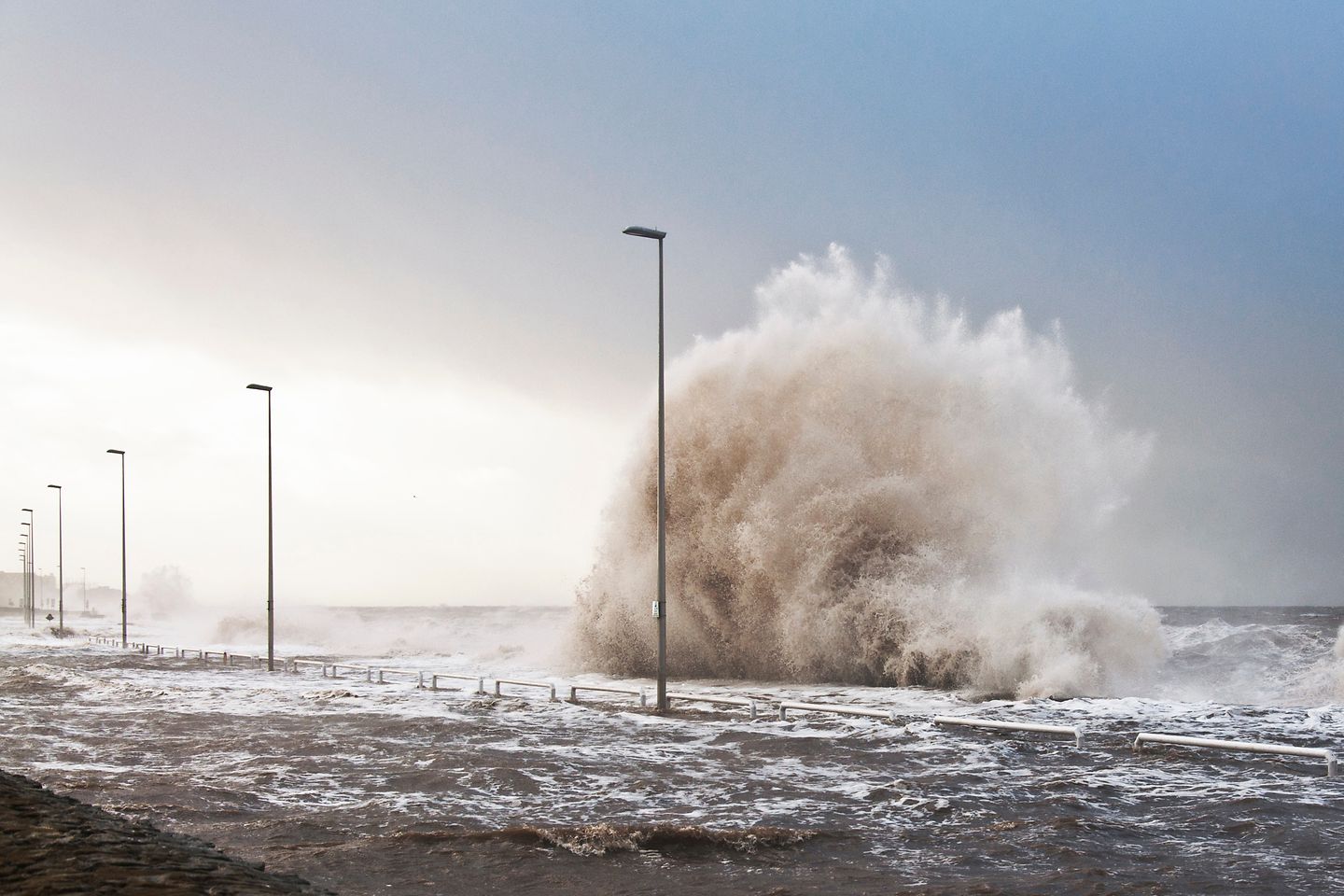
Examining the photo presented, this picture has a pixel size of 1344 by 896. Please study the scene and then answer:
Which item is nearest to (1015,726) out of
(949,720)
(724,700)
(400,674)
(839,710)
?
(949,720)

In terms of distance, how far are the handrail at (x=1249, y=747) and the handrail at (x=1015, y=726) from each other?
2.48ft

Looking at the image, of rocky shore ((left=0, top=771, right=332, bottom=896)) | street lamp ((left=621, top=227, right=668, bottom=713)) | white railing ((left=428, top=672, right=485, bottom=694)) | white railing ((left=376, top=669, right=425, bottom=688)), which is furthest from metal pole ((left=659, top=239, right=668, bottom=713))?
rocky shore ((left=0, top=771, right=332, bottom=896))

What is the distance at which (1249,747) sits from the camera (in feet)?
44.0

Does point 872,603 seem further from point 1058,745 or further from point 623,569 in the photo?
point 1058,745

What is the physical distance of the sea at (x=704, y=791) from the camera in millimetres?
8523

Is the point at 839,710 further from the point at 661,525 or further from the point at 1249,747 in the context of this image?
the point at 1249,747

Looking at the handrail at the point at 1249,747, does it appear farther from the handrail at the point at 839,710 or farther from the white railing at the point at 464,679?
the white railing at the point at 464,679

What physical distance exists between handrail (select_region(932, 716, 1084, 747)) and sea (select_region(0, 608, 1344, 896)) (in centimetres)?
18

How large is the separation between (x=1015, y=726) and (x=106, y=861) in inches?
489

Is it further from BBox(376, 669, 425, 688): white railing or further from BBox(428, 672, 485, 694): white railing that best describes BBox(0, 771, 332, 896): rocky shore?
BBox(376, 669, 425, 688): white railing

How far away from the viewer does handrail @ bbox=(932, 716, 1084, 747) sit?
15.1 metres

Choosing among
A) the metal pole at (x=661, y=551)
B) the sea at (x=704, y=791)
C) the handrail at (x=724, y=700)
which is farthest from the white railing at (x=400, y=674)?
the metal pole at (x=661, y=551)

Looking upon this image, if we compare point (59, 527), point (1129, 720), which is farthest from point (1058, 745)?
point (59, 527)

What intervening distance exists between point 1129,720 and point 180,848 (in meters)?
15.3
